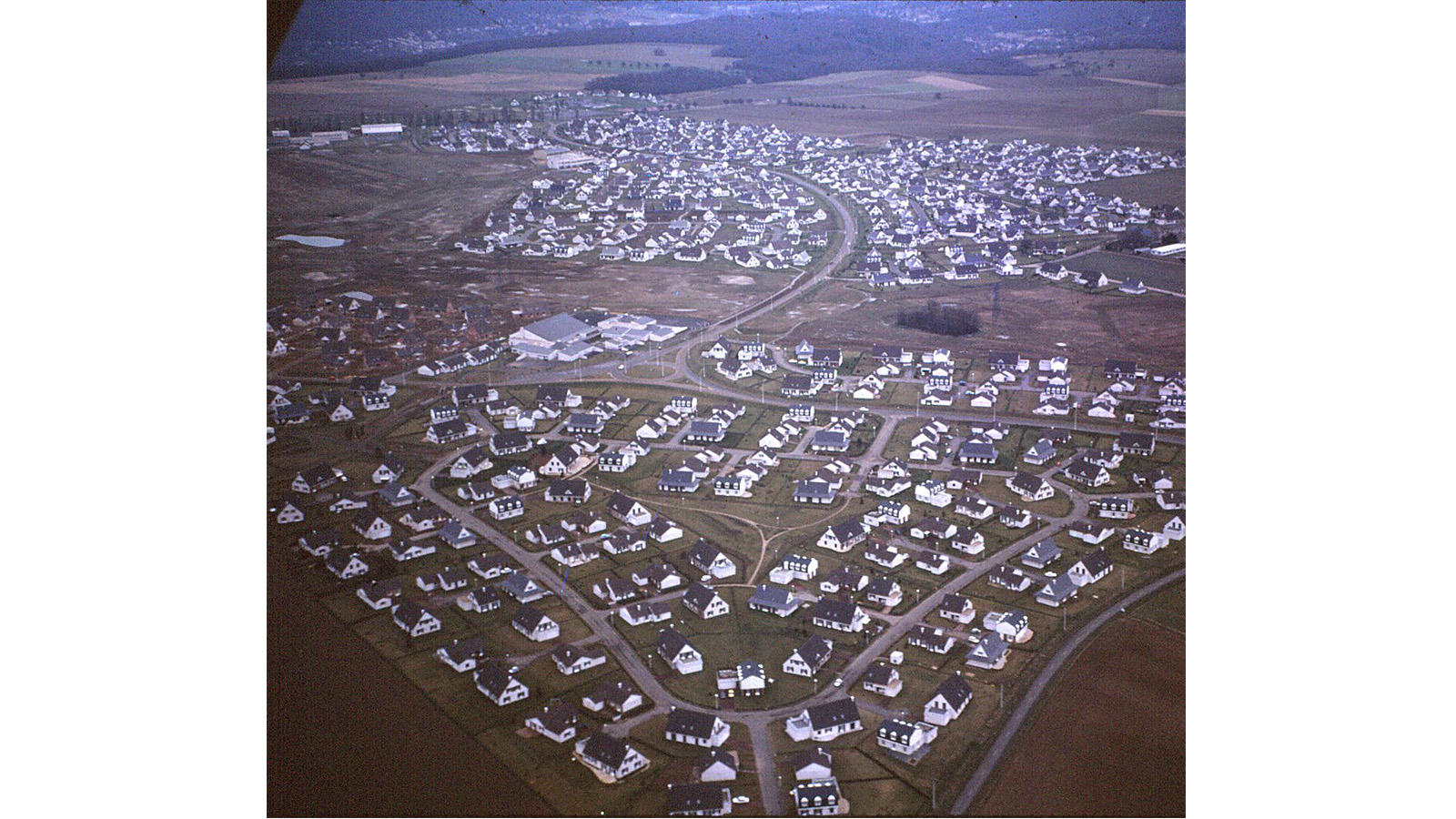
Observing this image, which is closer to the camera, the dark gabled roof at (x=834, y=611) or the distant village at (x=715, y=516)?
the distant village at (x=715, y=516)

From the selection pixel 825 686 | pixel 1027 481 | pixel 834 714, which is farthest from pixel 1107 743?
pixel 1027 481

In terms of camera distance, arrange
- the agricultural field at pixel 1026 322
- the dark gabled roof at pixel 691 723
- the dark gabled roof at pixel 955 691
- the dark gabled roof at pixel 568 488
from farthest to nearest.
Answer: the agricultural field at pixel 1026 322 → the dark gabled roof at pixel 568 488 → the dark gabled roof at pixel 955 691 → the dark gabled roof at pixel 691 723

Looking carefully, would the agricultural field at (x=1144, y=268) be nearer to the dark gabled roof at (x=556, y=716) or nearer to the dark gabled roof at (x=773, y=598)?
the dark gabled roof at (x=773, y=598)

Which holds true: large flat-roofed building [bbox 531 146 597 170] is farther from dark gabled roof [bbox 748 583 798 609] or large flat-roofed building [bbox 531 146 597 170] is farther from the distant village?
dark gabled roof [bbox 748 583 798 609]

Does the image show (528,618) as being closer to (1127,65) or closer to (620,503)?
(620,503)

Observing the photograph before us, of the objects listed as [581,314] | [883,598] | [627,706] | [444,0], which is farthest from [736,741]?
[444,0]

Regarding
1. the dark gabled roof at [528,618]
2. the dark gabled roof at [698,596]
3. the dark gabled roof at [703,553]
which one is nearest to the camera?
the dark gabled roof at [528,618]

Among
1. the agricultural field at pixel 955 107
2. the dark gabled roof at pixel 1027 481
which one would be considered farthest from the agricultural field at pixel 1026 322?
the agricultural field at pixel 955 107
